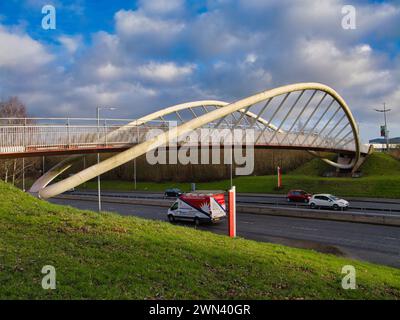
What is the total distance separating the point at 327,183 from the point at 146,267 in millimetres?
44909

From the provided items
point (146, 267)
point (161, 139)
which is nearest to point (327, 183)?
point (161, 139)

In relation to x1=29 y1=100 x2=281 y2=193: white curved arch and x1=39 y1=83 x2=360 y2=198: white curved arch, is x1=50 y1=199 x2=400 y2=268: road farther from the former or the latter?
Result: x1=29 y1=100 x2=281 y2=193: white curved arch

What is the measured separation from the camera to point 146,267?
341 inches

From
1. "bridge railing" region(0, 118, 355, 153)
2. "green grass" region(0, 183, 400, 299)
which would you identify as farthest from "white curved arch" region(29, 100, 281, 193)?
"green grass" region(0, 183, 400, 299)

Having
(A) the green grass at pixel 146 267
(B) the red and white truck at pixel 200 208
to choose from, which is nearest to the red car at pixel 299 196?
(B) the red and white truck at pixel 200 208

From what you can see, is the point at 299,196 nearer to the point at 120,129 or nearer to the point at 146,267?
the point at 120,129

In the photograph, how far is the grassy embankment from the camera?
45156mm

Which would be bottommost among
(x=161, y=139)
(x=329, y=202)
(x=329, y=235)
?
(x=329, y=235)

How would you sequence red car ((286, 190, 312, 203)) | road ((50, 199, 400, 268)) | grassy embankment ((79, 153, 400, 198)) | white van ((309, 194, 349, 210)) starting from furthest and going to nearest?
1. grassy embankment ((79, 153, 400, 198))
2. red car ((286, 190, 312, 203))
3. white van ((309, 194, 349, 210))
4. road ((50, 199, 400, 268))

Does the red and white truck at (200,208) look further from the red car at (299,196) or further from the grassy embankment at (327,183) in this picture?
the grassy embankment at (327,183)

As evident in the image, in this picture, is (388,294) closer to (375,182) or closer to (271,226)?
(271,226)

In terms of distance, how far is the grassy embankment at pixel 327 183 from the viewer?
45.2 metres

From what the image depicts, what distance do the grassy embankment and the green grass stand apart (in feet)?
115

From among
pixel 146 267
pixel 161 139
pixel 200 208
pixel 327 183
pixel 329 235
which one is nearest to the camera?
pixel 146 267
